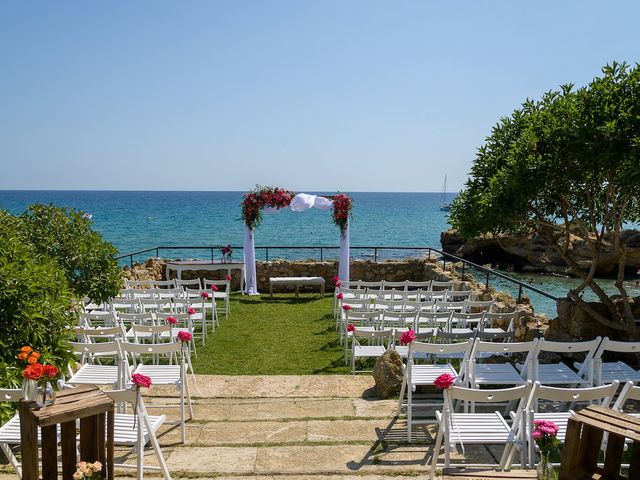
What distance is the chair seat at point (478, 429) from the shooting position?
384 cm

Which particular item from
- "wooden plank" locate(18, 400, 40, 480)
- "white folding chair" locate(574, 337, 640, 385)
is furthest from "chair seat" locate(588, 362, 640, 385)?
"wooden plank" locate(18, 400, 40, 480)

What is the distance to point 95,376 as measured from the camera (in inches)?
210

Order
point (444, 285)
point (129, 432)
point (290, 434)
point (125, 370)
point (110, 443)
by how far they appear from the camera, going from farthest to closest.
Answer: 1. point (444, 285)
2. point (125, 370)
3. point (290, 434)
4. point (129, 432)
5. point (110, 443)

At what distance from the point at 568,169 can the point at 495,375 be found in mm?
2831

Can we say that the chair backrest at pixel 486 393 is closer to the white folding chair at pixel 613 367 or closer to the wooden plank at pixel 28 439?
the white folding chair at pixel 613 367

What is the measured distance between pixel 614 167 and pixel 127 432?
217 inches

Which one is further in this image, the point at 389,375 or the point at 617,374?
the point at 389,375

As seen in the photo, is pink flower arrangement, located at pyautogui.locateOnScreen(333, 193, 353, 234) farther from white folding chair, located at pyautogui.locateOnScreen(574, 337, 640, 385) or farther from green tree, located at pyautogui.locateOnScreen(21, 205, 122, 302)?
white folding chair, located at pyautogui.locateOnScreen(574, 337, 640, 385)

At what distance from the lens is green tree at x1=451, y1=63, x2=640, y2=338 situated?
6.10 meters

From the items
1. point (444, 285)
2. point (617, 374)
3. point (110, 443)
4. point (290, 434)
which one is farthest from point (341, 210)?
point (110, 443)

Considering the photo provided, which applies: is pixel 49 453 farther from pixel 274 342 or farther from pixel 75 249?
pixel 274 342

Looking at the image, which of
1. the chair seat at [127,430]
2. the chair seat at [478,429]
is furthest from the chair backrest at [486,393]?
the chair seat at [127,430]

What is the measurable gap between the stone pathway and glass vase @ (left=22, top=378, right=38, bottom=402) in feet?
3.83

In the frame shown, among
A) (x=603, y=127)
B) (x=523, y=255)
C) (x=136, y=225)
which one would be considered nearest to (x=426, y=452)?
(x=603, y=127)
